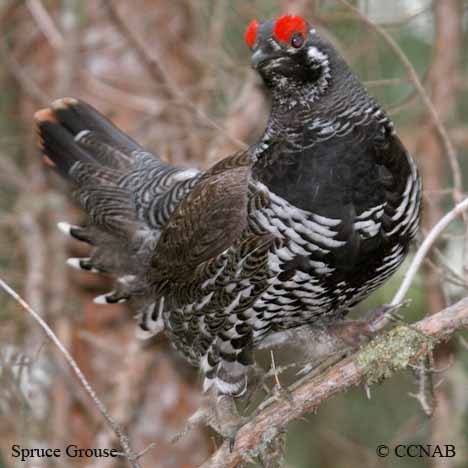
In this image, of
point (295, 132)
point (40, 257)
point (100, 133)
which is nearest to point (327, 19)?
point (100, 133)

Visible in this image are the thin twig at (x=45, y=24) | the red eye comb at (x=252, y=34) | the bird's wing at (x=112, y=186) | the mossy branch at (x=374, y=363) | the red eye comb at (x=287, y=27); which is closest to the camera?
the mossy branch at (x=374, y=363)

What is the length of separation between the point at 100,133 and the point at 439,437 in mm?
2416

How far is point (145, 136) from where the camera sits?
209 inches

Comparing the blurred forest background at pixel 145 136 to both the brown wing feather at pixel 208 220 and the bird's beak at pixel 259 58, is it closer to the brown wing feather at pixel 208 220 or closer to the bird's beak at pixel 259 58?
the brown wing feather at pixel 208 220

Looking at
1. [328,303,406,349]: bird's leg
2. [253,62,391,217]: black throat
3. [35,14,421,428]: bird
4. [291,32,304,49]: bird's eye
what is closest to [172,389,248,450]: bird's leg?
[35,14,421,428]: bird

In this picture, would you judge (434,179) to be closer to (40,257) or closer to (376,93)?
(376,93)

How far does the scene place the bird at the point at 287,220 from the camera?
316 centimetres

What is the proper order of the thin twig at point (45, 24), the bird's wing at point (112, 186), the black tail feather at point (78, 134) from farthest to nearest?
1. the thin twig at point (45, 24)
2. the black tail feather at point (78, 134)
3. the bird's wing at point (112, 186)

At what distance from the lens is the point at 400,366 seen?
2957 mm

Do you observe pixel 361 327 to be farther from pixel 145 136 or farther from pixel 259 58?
pixel 145 136

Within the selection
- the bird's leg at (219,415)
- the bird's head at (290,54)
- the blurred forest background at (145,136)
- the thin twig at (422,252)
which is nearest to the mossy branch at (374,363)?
the thin twig at (422,252)

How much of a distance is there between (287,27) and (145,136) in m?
2.36

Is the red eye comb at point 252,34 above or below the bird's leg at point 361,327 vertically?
above

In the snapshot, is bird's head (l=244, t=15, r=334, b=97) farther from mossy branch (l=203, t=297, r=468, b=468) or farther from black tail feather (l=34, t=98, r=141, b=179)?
black tail feather (l=34, t=98, r=141, b=179)
